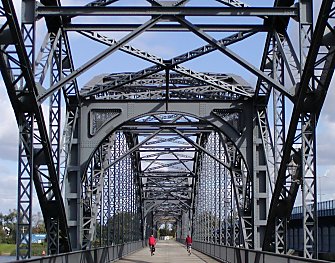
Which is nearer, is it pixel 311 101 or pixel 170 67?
pixel 311 101

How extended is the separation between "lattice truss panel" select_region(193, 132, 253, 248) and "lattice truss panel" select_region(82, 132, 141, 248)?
530 cm

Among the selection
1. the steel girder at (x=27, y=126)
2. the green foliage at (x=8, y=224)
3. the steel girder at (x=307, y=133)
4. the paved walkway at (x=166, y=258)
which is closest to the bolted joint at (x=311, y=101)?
the steel girder at (x=307, y=133)

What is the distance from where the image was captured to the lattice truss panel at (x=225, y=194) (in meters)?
33.6

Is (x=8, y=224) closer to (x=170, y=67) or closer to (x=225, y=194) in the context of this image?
(x=225, y=194)

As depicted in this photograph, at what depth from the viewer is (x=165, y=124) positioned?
37.7m

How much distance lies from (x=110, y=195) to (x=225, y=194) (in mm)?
10191

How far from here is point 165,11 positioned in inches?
897

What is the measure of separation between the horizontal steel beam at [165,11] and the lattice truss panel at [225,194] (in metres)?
11.6

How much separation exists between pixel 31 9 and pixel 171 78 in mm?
11380

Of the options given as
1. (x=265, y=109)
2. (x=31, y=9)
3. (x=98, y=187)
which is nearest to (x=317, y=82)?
(x=31, y=9)

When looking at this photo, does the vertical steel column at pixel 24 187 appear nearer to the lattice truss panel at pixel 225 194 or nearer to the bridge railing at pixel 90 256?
the bridge railing at pixel 90 256

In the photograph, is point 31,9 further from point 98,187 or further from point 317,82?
point 98,187

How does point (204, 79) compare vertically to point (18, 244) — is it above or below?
above

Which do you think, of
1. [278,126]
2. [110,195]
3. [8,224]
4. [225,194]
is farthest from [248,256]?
[8,224]
